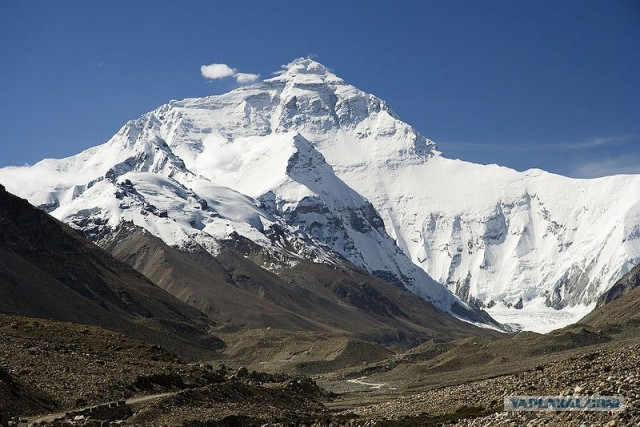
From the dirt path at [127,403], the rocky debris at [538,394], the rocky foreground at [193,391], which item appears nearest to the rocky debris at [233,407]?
the rocky foreground at [193,391]

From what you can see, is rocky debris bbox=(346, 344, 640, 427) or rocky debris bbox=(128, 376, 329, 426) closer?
rocky debris bbox=(346, 344, 640, 427)

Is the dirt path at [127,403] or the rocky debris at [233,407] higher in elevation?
the dirt path at [127,403]

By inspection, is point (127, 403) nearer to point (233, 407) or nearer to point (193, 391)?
point (193, 391)

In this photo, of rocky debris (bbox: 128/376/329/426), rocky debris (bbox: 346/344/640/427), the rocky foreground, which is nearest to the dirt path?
the rocky foreground

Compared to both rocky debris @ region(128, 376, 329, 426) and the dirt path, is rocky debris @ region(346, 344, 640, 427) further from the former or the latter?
the dirt path

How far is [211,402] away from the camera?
82.5m

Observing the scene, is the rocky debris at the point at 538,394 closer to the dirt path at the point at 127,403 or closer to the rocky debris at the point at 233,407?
the rocky debris at the point at 233,407

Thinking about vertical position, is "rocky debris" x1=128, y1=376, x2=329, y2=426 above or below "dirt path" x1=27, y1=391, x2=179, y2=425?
below

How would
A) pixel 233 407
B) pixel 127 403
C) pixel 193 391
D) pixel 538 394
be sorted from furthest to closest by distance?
pixel 233 407, pixel 193 391, pixel 127 403, pixel 538 394

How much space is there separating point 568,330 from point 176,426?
123805 millimetres

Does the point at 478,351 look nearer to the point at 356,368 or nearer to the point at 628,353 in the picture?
the point at 356,368

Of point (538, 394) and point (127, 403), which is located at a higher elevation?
point (538, 394)

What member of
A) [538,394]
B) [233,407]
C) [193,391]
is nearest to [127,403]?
[193,391]

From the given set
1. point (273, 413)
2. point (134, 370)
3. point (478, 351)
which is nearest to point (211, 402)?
point (273, 413)
